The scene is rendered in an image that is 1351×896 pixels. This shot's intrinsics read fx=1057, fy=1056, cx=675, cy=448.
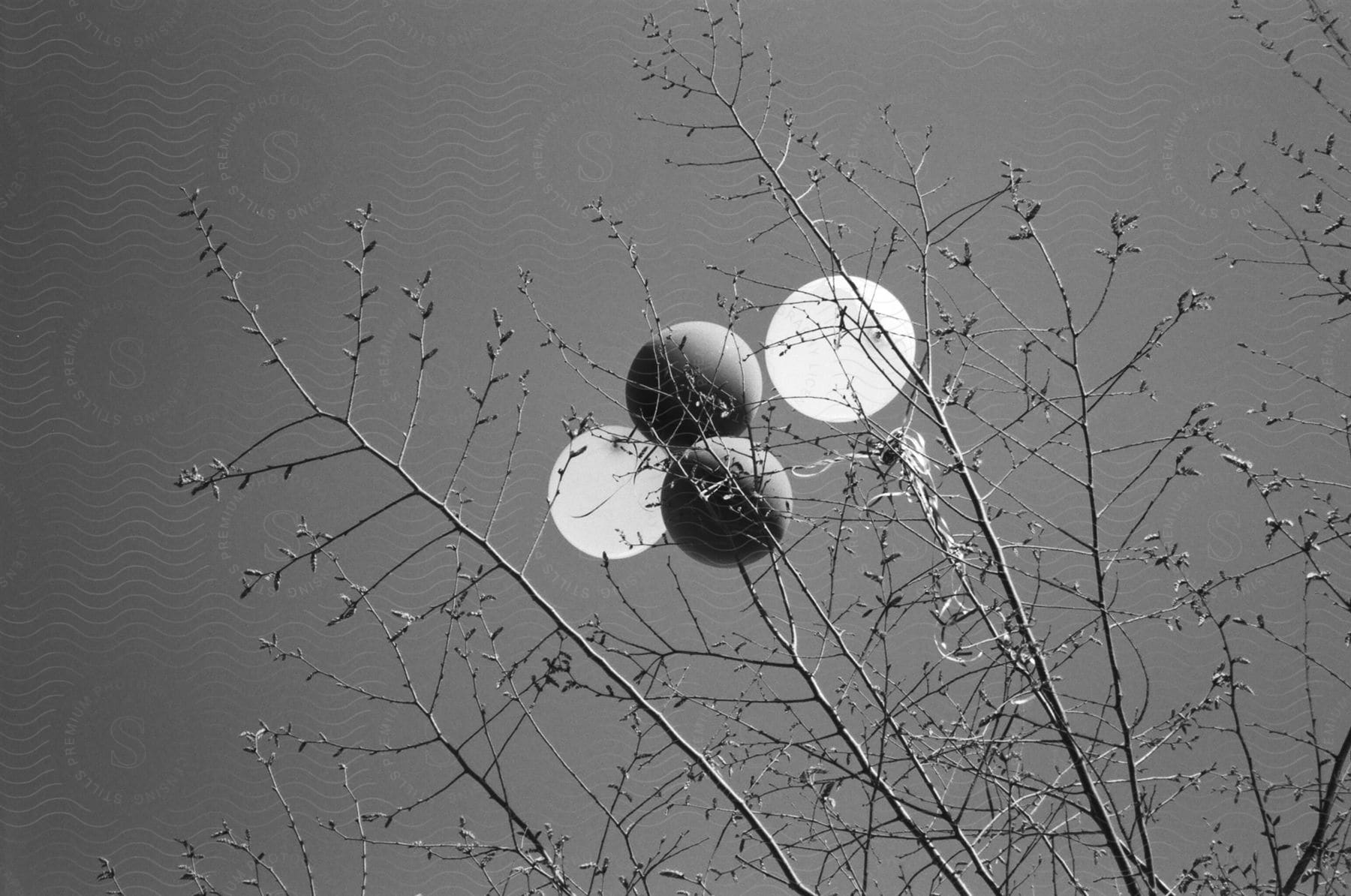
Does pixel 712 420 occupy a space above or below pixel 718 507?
above

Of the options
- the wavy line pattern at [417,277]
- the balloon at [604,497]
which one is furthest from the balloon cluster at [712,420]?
the wavy line pattern at [417,277]

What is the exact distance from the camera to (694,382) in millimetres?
1809

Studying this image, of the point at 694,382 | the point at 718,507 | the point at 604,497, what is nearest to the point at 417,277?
the point at 604,497

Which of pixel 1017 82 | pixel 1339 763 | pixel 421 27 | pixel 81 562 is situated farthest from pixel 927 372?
pixel 81 562

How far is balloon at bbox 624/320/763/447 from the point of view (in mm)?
1816

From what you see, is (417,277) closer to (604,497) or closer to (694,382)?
(604,497)

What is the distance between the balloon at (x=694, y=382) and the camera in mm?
1816

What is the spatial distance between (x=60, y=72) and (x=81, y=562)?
6.15 ft

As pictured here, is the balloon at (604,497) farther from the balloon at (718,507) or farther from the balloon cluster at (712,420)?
the balloon at (718,507)

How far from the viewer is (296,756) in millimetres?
4098

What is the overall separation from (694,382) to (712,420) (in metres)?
0.08

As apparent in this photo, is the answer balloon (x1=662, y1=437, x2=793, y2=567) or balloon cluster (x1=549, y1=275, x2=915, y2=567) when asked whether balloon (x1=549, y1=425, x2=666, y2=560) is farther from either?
balloon (x1=662, y1=437, x2=793, y2=567)

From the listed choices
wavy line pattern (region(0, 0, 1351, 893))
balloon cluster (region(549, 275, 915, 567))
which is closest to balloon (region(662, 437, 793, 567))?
balloon cluster (region(549, 275, 915, 567))

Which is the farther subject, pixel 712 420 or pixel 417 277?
pixel 417 277
